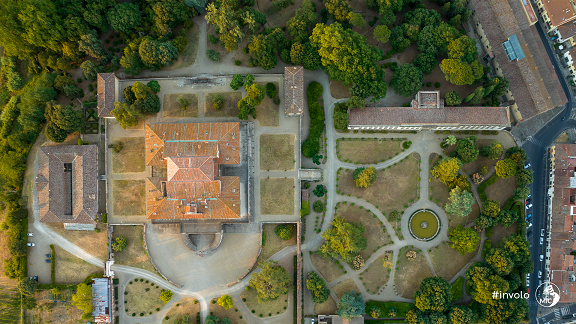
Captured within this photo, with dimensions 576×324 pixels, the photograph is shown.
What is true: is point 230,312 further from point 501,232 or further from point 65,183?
point 501,232

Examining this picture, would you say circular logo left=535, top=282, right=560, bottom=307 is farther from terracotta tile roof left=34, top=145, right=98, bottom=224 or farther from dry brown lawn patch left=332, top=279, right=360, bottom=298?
terracotta tile roof left=34, top=145, right=98, bottom=224

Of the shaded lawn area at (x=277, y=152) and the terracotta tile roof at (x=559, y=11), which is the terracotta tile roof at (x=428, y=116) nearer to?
the shaded lawn area at (x=277, y=152)

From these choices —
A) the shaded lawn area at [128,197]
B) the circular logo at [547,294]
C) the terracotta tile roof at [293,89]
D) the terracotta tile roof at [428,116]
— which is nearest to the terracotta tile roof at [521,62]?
the terracotta tile roof at [428,116]

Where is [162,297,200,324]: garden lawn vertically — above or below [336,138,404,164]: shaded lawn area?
below

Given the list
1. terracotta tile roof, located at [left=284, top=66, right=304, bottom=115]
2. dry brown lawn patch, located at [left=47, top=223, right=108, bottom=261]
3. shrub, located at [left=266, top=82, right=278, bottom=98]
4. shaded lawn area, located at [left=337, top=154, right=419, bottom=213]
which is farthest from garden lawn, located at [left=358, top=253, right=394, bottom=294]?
dry brown lawn patch, located at [left=47, top=223, right=108, bottom=261]

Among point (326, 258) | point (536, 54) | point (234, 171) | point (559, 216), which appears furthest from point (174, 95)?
point (559, 216)

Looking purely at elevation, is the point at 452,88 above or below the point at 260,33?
below

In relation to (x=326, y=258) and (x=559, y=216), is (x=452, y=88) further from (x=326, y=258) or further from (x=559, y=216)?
(x=326, y=258)
